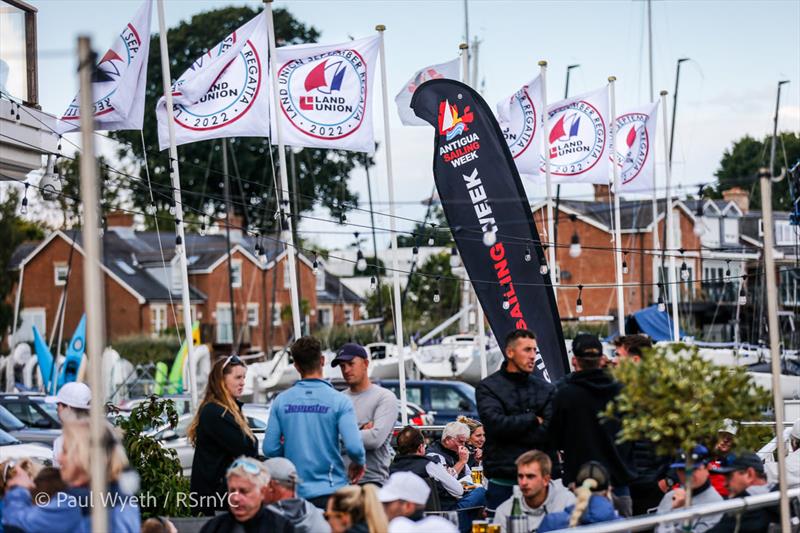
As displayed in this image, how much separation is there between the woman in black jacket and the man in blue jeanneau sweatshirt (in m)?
0.22

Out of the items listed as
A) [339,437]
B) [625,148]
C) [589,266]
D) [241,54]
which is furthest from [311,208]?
[339,437]

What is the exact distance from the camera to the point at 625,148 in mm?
25000

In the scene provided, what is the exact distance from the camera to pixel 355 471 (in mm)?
8750

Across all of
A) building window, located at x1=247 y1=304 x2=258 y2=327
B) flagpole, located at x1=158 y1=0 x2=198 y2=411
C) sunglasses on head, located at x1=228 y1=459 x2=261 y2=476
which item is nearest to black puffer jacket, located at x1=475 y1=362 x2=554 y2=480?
sunglasses on head, located at x1=228 y1=459 x2=261 y2=476

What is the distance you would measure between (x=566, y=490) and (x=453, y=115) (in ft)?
25.2

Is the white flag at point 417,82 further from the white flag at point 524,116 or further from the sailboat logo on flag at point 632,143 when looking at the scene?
the sailboat logo on flag at point 632,143

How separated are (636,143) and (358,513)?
18.8 m

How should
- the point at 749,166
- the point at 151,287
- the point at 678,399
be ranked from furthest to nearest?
the point at 749,166 < the point at 151,287 < the point at 678,399

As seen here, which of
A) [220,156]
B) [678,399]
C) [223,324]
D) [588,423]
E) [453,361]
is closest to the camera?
[678,399]

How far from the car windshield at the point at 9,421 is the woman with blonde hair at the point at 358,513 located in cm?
1513

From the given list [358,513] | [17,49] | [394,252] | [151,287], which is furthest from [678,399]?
[151,287]

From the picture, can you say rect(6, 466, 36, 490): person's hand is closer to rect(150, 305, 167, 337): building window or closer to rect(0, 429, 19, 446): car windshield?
rect(0, 429, 19, 446): car windshield

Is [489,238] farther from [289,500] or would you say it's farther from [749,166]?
[749,166]

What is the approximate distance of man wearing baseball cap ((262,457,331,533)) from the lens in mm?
7832
